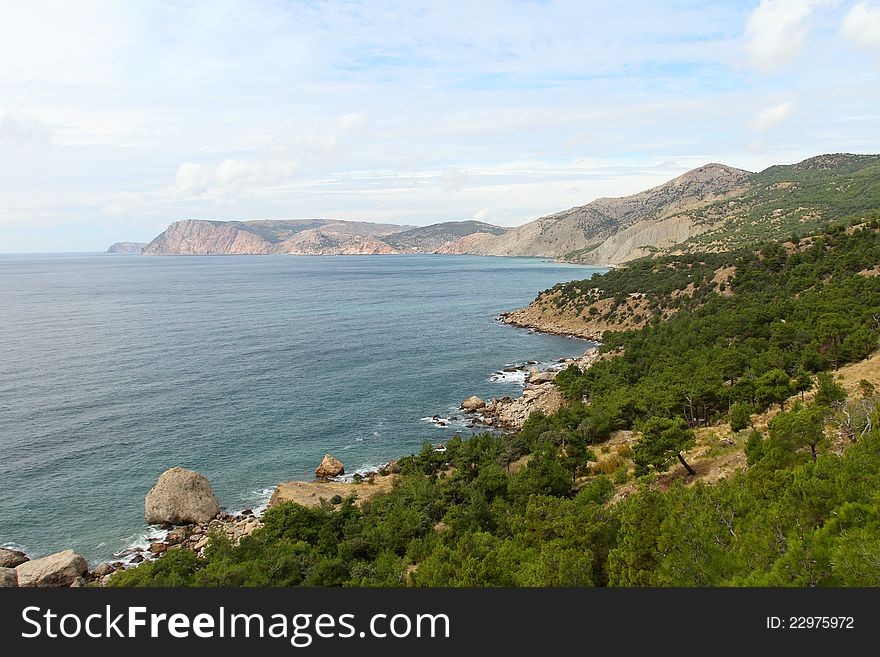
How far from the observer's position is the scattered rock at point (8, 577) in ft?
85.2

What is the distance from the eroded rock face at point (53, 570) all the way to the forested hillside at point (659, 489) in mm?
7792

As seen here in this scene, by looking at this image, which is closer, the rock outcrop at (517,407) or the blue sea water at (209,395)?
the blue sea water at (209,395)

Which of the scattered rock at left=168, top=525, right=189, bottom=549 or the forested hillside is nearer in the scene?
the forested hillside

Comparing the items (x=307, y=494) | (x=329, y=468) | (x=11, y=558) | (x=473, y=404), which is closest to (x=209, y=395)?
(x=329, y=468)

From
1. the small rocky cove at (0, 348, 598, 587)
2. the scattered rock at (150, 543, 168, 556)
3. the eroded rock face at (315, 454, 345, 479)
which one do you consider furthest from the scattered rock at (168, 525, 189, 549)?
the eroded rock face at (315, 454, 345, 479)

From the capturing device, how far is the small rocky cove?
2758cm

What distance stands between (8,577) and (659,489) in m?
32.0

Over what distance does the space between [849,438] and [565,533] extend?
1154 centimetres

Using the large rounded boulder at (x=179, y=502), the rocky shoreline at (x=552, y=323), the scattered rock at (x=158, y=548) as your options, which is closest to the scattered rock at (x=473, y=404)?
the large rounded boulder at (x=179, y=502)

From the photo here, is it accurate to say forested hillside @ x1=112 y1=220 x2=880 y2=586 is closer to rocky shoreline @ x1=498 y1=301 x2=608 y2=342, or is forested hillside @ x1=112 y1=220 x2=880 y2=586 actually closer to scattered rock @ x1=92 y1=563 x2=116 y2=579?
scattered rock @ x1=92 y1=563 x2=116 y2=579

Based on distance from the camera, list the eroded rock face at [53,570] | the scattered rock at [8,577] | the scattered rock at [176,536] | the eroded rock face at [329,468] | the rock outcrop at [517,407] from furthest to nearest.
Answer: the rock outcrop at [517,407] < the eroded rock face at [329,468] < the scattered rock at [176,536] < the eroded rock face at [53,570] < the scattered rock at [8,577]

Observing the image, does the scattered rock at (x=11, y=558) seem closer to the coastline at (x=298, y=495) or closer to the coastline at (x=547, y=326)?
the coastline at (x=298, y=495)

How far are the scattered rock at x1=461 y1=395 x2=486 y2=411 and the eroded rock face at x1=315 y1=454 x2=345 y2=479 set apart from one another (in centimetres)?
1699

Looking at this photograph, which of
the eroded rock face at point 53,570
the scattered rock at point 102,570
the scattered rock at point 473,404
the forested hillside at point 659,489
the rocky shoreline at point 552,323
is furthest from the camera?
the rocky shoreline at point 552,323
